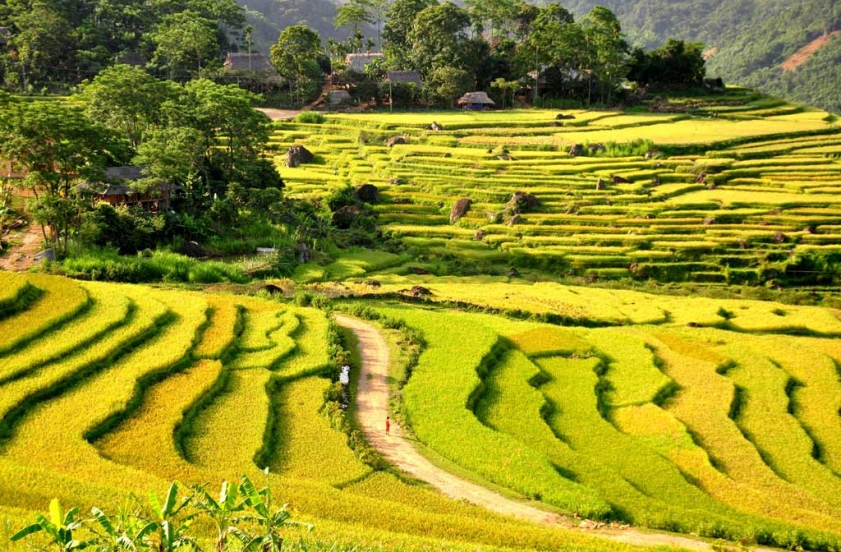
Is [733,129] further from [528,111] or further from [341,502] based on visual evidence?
[341,502]

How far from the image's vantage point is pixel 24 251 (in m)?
25.4

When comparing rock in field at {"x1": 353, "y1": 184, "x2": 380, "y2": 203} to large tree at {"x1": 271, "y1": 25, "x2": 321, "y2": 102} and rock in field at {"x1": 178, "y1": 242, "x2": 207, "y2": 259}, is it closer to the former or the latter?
rock in field at {"x1": 178, "y1": 242, "x2": 207, "y2": 259}

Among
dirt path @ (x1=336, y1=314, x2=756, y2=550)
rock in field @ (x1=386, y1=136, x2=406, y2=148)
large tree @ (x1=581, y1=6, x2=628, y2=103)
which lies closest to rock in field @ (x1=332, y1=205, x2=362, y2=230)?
rock in field @ (x1=386, y1=136, x2=406, y2=148)

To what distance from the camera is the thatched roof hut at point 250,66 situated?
55031 mm

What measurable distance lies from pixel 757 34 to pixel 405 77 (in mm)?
70439

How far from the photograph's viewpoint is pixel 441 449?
46.8 ft

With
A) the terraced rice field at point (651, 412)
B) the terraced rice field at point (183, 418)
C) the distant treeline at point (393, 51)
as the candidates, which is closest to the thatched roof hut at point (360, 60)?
the distant treeline at point (393, 51)

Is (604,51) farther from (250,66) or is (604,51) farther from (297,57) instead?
(250,66)

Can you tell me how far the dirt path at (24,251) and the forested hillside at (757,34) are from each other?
78164mm

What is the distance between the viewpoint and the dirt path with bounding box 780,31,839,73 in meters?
88.1

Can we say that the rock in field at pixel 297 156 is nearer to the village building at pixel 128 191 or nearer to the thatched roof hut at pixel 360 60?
the village building at pixel 128 191

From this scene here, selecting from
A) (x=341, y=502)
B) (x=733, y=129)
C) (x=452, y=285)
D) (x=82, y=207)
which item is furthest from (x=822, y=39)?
(x=341, y=502)

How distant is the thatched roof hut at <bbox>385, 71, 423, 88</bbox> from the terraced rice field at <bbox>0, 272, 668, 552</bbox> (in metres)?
39.9

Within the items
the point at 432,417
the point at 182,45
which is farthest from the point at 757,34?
the point at 432,417
